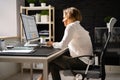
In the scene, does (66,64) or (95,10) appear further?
(95,10)

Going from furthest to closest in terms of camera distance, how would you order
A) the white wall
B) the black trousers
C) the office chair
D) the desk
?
the white wall
the black trousers
the office chair
the desk

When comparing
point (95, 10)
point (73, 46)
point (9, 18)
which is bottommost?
point (73, 46)

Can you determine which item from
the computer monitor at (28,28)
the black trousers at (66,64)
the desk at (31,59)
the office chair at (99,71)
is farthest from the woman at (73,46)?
the desk at (31,59)

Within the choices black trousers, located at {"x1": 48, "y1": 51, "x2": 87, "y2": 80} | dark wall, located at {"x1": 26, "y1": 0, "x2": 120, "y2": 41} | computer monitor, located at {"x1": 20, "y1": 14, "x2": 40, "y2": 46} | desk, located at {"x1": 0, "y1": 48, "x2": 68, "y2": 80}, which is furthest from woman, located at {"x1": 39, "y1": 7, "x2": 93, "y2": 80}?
dark wall, located at {"x1": 26, "y1": 0, "x2": 120, "y2": 41}

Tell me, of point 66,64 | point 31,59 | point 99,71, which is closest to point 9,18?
point 66,64

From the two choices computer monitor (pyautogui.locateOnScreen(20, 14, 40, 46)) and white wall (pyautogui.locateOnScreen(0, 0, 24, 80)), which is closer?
computer monitor (pyautogui.locateOnScreen(20, 14, 40, 46))

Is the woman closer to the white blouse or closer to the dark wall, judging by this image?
the white blouse

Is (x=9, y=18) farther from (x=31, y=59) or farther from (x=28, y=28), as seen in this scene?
(x=31, y=59)

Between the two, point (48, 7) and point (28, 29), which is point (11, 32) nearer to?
point (48, 7)

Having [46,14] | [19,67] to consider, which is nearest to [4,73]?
[19,67]

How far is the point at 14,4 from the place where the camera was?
525 cm

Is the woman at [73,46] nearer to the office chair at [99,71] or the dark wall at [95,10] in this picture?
the office chair at [99,71]

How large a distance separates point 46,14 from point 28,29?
2.10 metres

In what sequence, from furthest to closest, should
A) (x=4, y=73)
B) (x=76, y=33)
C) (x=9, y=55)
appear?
1. (x=4, y=73)
2. (x=76, y=33)
3. (x=9, y=55)
